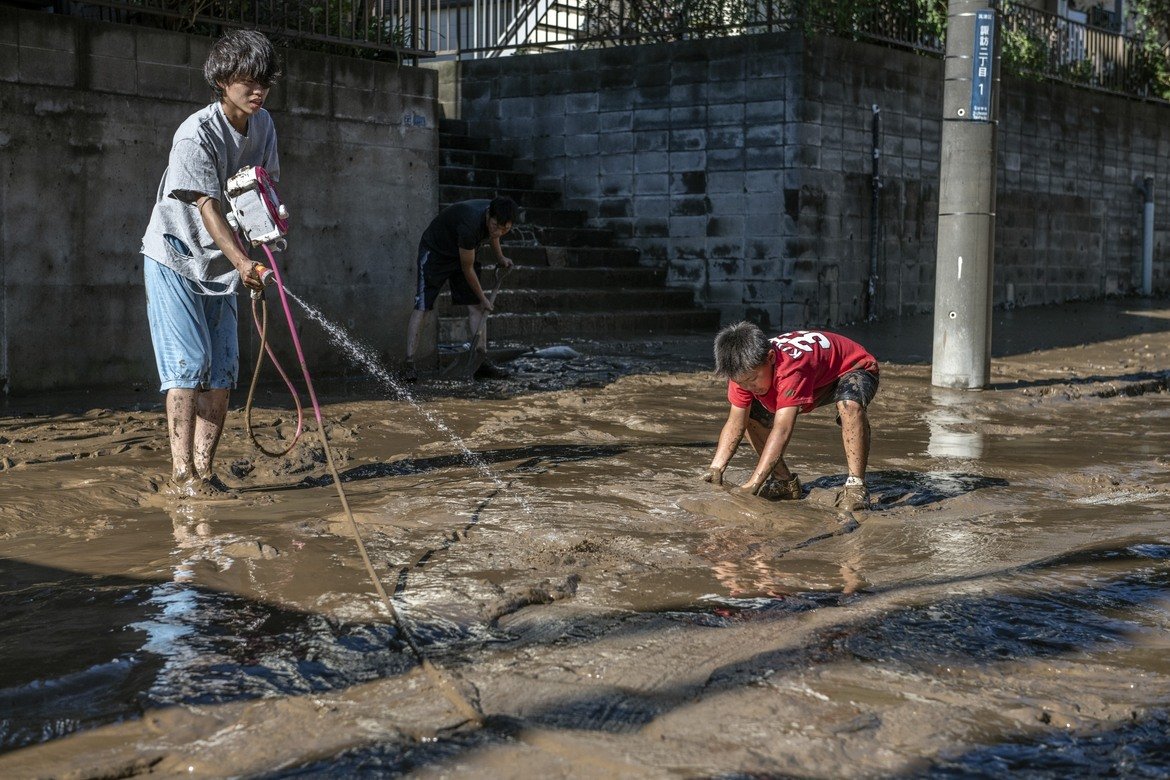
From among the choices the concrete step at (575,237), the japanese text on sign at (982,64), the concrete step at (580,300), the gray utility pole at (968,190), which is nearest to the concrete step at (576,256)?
the concrete step at (575,237)

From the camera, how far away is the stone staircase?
1179cm

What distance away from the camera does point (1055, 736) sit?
2.88 m

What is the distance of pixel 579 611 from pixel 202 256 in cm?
238

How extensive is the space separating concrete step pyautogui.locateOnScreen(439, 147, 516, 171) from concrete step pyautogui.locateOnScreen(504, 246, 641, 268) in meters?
1.50

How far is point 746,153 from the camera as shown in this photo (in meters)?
12.8

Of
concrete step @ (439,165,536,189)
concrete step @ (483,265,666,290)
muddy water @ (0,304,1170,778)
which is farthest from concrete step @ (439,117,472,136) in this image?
muddy water @ (0,304,1170,778)

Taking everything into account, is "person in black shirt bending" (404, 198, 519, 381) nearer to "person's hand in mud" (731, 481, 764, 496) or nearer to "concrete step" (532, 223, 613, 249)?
"concrete step" (532, 223, 613, 249)

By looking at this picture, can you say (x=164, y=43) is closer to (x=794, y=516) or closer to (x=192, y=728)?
(x=794, y=516)

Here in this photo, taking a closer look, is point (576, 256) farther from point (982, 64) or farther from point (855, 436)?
point (855, 436)

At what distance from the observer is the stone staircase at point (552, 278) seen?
11789mm

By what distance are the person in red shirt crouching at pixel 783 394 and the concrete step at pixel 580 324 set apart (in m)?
5.73

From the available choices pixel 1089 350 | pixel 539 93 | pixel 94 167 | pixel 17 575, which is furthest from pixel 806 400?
pixel 539 93

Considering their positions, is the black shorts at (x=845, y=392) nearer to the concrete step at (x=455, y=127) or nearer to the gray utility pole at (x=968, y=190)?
the gray utility pole at (x=968, y=190)

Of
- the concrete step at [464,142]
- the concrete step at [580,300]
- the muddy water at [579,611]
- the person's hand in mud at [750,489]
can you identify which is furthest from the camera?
the concrete step at [464,142]
